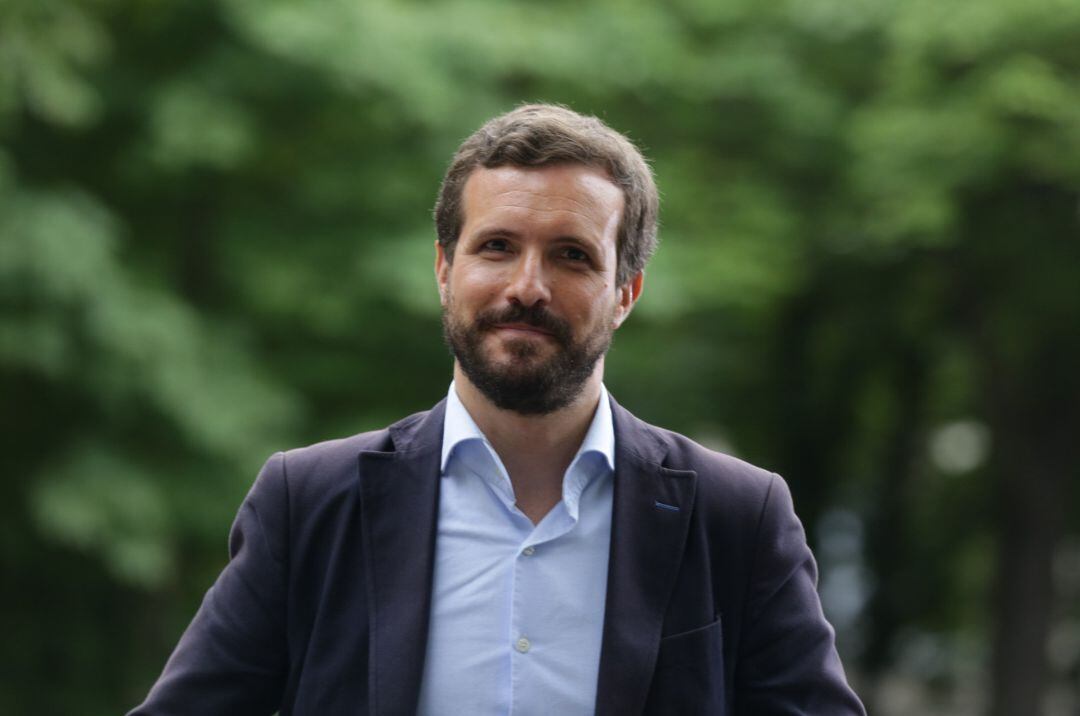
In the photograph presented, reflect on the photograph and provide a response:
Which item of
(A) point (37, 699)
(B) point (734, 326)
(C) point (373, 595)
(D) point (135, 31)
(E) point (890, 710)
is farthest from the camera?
(E) point (890, 710)

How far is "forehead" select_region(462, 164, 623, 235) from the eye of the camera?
8.46ft

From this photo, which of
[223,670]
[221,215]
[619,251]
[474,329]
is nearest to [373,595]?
[223,670]

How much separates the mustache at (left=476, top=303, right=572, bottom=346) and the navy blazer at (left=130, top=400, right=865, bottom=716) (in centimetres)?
22

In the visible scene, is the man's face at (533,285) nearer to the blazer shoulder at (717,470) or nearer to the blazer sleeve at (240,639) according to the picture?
the blazer shoulder at (717,470)

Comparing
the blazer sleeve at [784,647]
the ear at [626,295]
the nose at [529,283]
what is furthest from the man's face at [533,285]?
the blazer sleeve at [784,647]

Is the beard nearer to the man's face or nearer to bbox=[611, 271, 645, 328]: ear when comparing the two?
the man's face

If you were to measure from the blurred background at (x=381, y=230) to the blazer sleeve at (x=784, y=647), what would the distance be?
Answer: 24.1 feet

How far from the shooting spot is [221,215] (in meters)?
12.6

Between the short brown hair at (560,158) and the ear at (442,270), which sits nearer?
the short brown hair at (560,158)

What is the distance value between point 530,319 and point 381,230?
1027cm

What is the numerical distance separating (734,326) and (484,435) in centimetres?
1383

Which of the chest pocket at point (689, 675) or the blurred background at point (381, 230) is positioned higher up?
the blurred background at point (381, 230)

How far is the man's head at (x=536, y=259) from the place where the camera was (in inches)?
101

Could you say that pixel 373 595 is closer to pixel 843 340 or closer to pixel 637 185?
pixel 637 185
